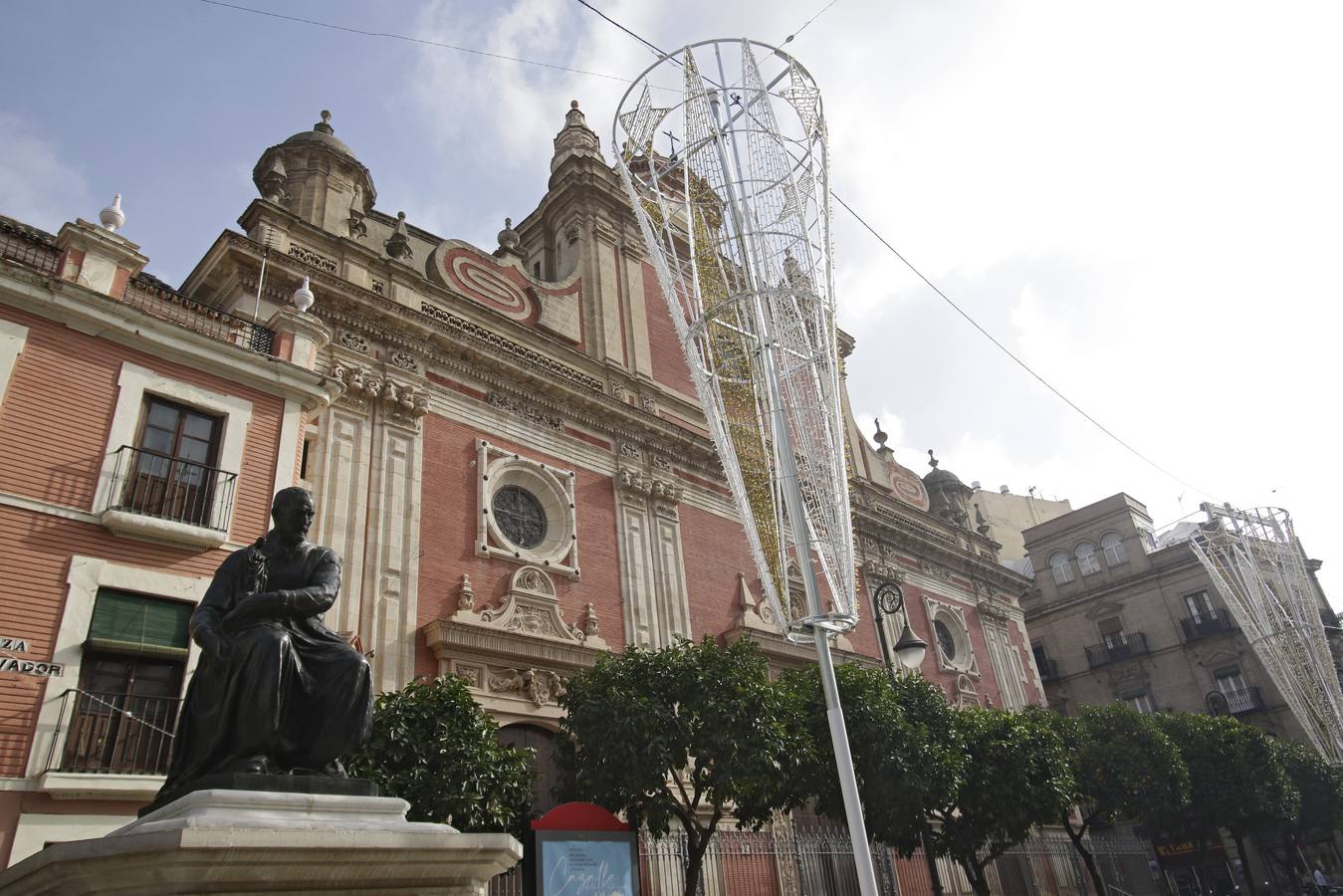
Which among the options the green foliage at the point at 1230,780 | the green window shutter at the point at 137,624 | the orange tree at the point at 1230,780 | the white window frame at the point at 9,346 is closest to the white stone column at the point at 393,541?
the green window shutter at the point at 137,624

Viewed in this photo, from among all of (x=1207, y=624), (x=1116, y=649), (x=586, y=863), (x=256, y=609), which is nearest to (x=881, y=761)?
(x=586, y=863)

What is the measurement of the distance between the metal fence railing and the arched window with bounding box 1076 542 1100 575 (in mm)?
15604

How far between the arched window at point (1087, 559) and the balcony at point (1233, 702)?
6767mm

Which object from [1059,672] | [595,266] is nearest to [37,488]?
[595,266]

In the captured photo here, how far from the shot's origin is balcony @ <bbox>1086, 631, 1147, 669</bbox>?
36.0 m

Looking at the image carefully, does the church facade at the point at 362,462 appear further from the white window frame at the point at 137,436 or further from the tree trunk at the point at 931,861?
the tree trunk at the point at 931,861

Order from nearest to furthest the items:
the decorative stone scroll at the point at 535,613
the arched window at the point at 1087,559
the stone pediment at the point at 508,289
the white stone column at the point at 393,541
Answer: the white stone column at the point at 393,541
the decorative stone scroll at the point at 535,613
the stone pediment at the point at 508,289
the arched window at the point at 1087,559

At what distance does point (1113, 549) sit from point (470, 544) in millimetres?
31410

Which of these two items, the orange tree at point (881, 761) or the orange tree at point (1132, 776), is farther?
the orange tree at point (1132, 776)

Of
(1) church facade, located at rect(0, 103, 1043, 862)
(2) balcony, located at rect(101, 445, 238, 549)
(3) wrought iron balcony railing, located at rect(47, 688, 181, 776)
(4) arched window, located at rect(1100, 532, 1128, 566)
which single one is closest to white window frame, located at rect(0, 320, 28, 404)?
(1) church facade, located at rect(0, 103, 1043, 862)

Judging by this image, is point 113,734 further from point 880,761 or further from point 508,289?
point 508,289

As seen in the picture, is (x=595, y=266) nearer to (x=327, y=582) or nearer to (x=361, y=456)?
(x=361, y=456)

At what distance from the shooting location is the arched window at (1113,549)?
125ft

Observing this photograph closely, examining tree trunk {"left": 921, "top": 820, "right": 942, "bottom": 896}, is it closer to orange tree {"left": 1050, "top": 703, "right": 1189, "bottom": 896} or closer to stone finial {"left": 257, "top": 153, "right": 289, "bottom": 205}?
orange tree {"left": 1050, "top": 703, "right": 1189, "bottom": 896}
